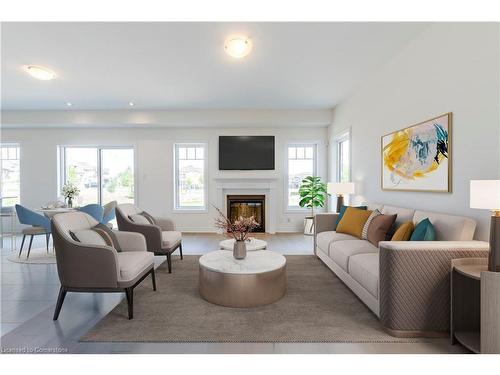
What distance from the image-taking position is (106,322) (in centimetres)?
231

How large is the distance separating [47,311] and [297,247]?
3777 millimetres

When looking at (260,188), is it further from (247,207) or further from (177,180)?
(177,180)

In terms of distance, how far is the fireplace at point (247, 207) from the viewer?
6633 millimetres

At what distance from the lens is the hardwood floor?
1947mm

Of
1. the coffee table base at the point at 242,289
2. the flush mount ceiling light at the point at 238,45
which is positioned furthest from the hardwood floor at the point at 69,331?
the flush mount ceiling light at the point at 238,45

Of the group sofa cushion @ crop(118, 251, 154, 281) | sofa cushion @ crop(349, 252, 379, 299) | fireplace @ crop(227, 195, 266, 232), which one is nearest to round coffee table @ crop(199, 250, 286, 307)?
sofa cushion @ crop(118, 251, 154, 281)

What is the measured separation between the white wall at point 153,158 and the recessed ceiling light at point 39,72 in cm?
256

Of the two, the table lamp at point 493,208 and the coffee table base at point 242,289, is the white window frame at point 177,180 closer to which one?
the coffee table base at point 242,289

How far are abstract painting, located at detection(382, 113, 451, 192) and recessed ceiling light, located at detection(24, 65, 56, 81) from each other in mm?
4872

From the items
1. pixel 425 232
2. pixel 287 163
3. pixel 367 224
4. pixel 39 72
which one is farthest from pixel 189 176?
pixel 425 232

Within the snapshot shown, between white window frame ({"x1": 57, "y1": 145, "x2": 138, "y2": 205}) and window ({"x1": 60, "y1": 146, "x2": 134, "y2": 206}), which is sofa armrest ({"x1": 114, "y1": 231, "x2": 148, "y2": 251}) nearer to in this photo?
white window frame ({"x1": 57, "y1": 145, "x2": 138, "y2": 205})

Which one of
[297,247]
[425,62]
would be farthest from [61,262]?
[425,62]

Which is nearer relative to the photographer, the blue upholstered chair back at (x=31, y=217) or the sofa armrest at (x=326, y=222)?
the sofa armrest at (x=326, y=222)
